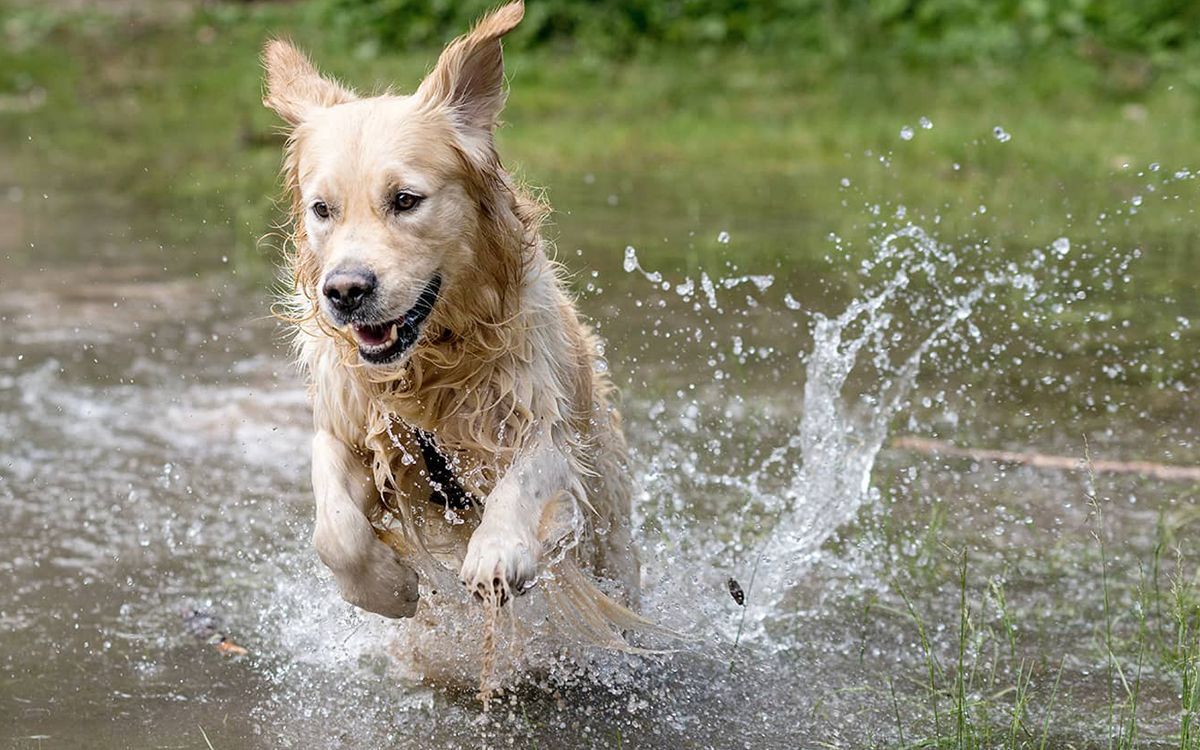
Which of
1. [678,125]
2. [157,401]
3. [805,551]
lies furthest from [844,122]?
[805,551]

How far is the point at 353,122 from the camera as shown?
13.8ft

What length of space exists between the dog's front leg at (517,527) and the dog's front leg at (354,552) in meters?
0.21

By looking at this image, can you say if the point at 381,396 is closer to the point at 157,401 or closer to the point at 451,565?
the point at 451,565

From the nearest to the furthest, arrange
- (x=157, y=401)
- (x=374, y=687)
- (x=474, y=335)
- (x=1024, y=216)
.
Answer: (x=474, y=335), (x=374, y=687), (x=157, y=401), (x=1024, y=216)

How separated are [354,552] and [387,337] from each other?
558 millimetres

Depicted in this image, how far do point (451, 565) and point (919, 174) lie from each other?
23.7 ft

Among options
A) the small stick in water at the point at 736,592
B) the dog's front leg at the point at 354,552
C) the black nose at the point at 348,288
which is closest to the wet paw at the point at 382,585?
the dog's front leg at the point at 354,552

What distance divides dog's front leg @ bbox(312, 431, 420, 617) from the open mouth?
0.42 meters

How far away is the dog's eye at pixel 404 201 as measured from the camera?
412cm

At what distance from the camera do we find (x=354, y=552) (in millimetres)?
4156

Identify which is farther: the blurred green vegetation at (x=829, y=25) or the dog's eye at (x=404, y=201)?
the blurred green vegetation at (x=829, y=25)

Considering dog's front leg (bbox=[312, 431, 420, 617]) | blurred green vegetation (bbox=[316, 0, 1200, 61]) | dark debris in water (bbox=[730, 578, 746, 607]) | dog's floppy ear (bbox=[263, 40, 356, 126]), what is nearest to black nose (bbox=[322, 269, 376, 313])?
dog's front leg (bbox=[312, 431, 420, 617])

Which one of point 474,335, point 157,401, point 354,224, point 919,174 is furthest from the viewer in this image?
point 919,174

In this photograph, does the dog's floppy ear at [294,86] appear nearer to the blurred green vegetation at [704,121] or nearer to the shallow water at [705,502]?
the shallow water at [705,502]
